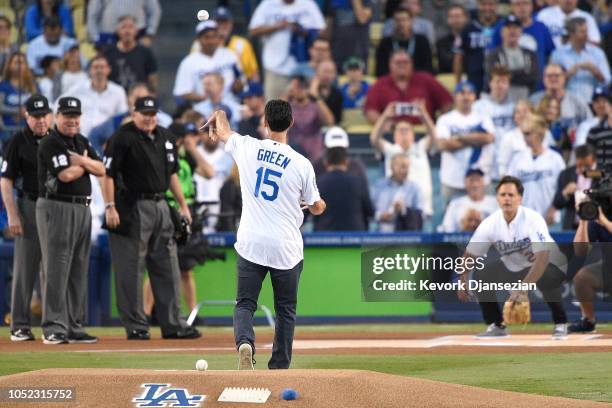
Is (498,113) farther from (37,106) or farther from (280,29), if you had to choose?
(37,106)

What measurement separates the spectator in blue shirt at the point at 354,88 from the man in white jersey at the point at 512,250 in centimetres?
683

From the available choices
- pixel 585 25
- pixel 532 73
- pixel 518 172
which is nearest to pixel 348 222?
pixel 518 172

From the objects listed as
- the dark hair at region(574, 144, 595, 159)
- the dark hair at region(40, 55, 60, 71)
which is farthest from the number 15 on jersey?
the dark hair at region(40, 55, 60, 71)

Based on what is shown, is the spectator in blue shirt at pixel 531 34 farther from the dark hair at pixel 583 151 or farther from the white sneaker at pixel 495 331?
the white sneaker at pixel 495 331

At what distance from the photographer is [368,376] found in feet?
26.0

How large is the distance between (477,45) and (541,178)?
3004 mm

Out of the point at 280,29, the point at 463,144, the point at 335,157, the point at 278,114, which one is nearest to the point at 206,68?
the point at 280,29

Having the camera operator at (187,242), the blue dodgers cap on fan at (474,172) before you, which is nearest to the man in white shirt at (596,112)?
the blue dodgers cap on fan at (474,172)

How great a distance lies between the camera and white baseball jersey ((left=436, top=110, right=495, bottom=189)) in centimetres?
1817

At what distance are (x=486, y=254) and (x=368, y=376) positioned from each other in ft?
17.4

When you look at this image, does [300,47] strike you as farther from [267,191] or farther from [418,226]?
[267,191]

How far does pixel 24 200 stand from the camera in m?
13.2

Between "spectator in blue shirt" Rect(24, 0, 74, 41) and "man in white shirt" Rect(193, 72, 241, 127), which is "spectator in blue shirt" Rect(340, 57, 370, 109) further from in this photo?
"spectator in blue shirt" Rect(24, 0, 74, 41)

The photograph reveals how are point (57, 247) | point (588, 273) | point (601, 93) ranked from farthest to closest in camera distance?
point (601, 93) < point (588, 273) < point (57, 247)
